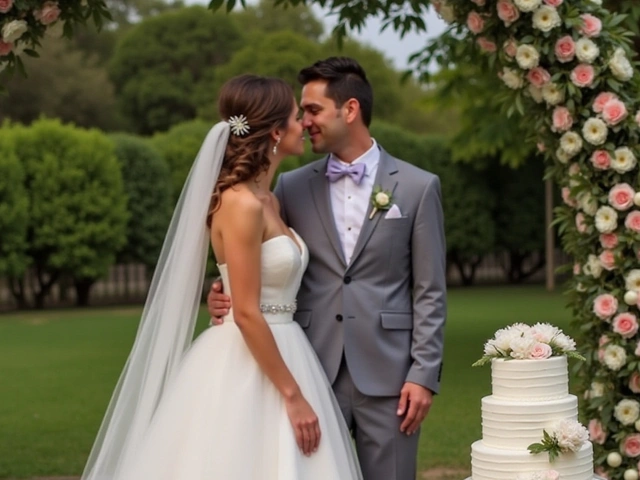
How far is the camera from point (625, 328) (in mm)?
6340

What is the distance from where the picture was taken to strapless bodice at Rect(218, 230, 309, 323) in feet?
14.3

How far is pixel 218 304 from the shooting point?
456cm

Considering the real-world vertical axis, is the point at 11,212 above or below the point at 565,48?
below

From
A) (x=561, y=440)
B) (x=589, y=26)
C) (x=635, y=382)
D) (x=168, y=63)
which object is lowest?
(x=635, y=382)

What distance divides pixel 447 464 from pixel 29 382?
6.51 meters

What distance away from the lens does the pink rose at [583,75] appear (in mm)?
6344

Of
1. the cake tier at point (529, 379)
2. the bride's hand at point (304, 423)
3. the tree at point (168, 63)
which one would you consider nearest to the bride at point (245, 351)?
the bride's hand at point (304, 423)

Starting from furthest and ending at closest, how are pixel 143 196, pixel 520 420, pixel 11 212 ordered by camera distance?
pixel 143 196
pixel 11 212
pixel 520 420

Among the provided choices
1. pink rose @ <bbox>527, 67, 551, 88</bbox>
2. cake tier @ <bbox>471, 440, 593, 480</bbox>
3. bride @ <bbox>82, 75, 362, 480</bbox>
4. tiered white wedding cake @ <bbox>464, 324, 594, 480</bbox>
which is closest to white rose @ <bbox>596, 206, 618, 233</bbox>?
pink rose @ <bbox>527, 67, 551, 88</bbox>

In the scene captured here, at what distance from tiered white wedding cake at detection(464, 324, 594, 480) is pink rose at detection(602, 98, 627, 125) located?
89.9 inches

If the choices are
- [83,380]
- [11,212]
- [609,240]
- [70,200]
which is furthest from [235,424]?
[70,200]

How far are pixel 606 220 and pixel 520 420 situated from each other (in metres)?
2.42

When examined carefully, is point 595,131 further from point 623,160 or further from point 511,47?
point 511,47

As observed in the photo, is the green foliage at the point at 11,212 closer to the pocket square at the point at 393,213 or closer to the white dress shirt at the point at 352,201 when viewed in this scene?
the white dress shirt at the point at 352,201
